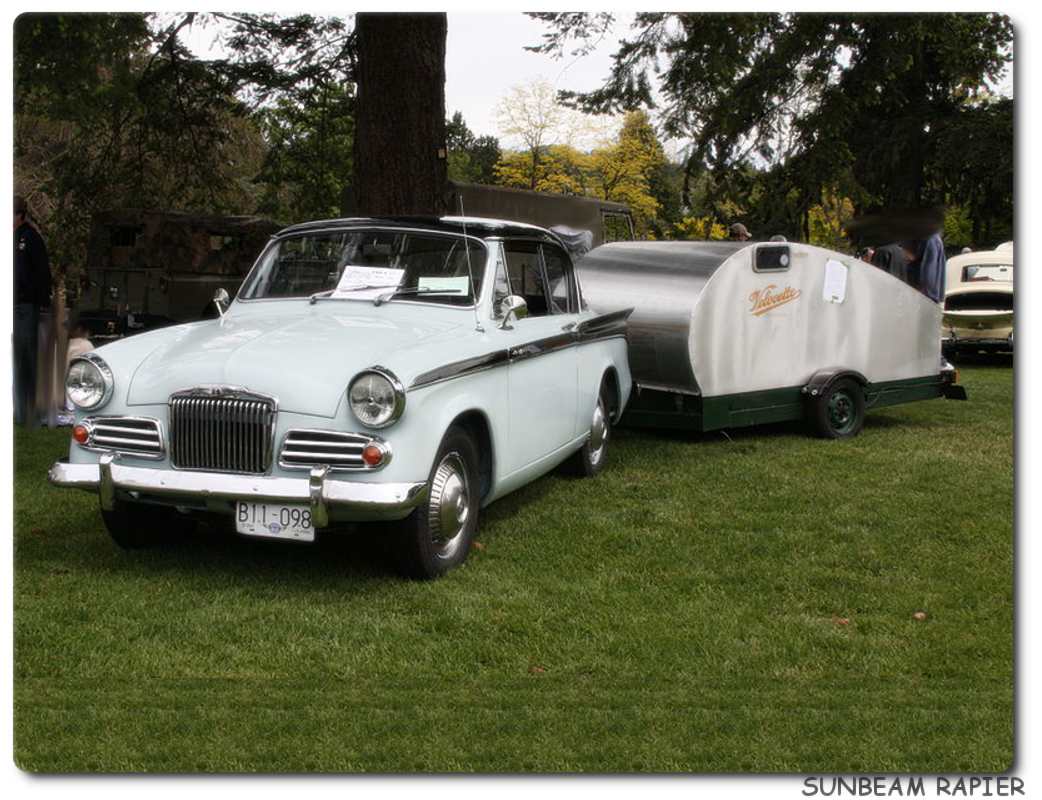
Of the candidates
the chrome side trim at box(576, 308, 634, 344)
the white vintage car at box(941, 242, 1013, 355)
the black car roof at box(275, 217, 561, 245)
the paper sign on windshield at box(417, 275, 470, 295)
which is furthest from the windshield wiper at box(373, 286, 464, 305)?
the white vintage car at box(941, 242, 1013, 355)

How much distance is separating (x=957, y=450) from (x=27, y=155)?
69.2ft

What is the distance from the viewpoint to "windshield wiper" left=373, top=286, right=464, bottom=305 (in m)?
6.45

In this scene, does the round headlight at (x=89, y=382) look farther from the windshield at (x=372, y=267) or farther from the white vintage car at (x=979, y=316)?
the white vintage car at (x=979, y=316)

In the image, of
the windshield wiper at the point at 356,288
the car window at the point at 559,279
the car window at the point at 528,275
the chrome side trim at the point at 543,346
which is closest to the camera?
the chrome side trim at the point at 543,346

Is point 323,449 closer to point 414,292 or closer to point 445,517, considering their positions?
point 445,517

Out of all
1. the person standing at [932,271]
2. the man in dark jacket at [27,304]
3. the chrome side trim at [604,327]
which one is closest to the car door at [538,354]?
the chrome side trim at [604,327]

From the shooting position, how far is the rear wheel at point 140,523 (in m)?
5.86

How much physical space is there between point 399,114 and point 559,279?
2841 mm

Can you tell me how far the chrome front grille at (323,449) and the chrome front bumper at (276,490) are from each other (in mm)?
70

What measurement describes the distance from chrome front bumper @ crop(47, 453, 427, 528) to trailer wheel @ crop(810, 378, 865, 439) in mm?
5529

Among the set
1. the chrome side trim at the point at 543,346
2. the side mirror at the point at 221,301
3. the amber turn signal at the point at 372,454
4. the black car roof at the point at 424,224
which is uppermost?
the black car roof at the point at 424,224

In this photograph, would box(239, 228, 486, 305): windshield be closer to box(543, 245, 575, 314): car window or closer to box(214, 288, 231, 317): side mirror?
box(214, 288, 231, 317): side mirror

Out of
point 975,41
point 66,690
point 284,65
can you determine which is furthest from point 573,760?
point 975,41

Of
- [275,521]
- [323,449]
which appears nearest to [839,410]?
[323,449]
